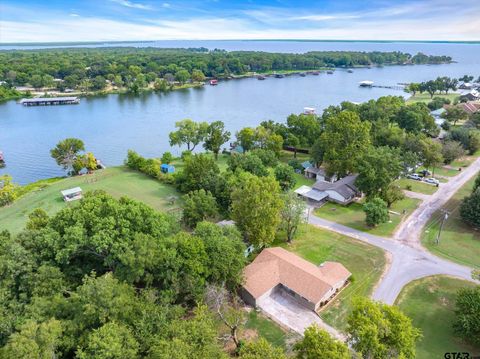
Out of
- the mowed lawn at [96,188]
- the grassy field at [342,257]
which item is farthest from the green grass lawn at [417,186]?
the mowed lawn at [96,188]

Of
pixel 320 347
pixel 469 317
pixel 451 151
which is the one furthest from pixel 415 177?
pixel 320 347

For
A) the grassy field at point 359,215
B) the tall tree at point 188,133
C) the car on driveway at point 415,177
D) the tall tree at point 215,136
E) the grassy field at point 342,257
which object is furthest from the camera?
the tall tree at point 215,136

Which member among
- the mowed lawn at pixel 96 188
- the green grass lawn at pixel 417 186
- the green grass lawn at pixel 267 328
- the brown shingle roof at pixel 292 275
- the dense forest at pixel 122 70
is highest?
the dense forest at pixel 122 70

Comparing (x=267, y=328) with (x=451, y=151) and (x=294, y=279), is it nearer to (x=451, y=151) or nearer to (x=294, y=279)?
(x=294, y=279)

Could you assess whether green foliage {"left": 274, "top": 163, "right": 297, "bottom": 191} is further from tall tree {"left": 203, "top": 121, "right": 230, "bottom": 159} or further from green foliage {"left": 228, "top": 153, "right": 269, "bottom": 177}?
tall tree {"left": 203, "top": 121, "right": 230, "bottom": 159}

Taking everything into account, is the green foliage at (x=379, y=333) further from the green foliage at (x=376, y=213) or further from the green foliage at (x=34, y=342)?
the green foliage at (x=376, y=213)

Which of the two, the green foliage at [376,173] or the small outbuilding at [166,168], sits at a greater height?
the green foliage at [376,173]
